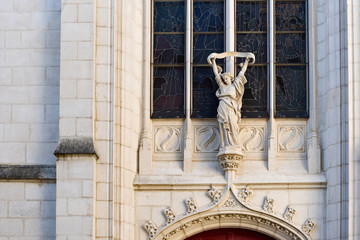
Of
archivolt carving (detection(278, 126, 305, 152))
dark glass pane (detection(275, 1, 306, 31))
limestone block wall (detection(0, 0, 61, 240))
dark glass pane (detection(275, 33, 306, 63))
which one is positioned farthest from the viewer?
dark glass pane (detection(275, 1, 306, 31))

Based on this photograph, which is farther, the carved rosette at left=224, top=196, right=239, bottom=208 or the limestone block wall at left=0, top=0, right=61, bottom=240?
the carved rosette at left=224, top=196, right=239, bottom=208

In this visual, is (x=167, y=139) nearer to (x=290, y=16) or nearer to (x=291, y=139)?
(x=291, y=139)

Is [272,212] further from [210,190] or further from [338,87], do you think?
[338,87]

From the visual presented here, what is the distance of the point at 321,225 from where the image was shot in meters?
19.5

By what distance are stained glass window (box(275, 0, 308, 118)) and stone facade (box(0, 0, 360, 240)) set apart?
8.4 inches

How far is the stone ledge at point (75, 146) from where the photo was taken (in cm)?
1908

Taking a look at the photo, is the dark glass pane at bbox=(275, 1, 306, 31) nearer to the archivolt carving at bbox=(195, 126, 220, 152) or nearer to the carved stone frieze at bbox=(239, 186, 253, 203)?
the archivolt carving at bbox=(195, 126, 220, 152)

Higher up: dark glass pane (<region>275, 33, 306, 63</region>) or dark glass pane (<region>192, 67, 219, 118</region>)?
dark glass pane (<region>275, 33, 306, 63</region>)

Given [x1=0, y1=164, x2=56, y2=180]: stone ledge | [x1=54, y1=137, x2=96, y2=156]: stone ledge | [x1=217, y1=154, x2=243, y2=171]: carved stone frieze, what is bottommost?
[x1=0, y1=164, x2=56, y2=180]: stone ledge

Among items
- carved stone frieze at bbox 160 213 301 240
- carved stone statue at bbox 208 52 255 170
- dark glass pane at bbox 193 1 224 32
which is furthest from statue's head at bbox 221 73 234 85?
carved stone frieze at bbox 160 213 301 240

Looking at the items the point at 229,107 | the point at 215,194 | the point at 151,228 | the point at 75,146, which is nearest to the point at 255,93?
the point at 229,107

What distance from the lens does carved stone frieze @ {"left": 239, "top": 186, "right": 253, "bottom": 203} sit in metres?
19.6

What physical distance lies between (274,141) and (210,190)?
53.2 inches

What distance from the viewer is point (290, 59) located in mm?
20359
